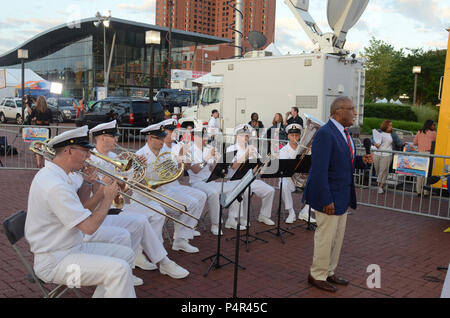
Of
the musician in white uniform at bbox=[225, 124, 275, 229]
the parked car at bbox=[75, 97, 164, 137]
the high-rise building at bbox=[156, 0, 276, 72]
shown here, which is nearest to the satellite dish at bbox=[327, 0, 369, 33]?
the musician in white uniform at bbox=[225, 124, 275, 229]

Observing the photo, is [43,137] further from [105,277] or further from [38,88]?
[38,88]

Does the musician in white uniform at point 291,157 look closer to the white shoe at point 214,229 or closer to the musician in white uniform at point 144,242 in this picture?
the white shoe at point 214,229

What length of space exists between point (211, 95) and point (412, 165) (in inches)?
393

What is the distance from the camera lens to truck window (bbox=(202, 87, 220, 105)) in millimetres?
16594

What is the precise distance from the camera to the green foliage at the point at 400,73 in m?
38.7

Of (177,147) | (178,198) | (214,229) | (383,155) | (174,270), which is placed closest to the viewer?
(174,270)

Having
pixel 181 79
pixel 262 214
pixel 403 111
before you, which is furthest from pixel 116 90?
pixel 262 214

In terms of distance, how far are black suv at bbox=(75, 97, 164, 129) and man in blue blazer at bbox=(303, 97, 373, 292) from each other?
15.3 metres

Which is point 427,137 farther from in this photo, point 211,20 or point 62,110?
point 211,20

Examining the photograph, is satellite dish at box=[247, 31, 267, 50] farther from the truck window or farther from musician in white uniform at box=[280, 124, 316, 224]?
musician in white uniform at box=[280, 124, 316, 224]

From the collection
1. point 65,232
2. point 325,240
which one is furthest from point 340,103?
point 65,232

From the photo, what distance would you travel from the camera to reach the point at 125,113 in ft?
62.5

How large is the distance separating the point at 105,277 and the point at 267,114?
1191cm

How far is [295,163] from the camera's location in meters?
6.16
